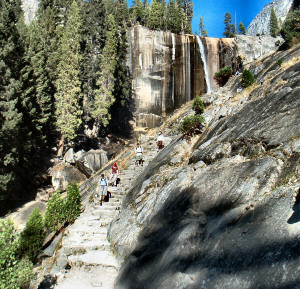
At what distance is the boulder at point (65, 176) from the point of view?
1102 inches

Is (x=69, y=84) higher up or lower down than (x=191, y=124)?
higher up

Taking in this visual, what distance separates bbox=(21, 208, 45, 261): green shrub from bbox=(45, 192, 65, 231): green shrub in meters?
1.35

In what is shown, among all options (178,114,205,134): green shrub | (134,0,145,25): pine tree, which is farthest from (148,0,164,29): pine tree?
(178,114,205,134): green shrub

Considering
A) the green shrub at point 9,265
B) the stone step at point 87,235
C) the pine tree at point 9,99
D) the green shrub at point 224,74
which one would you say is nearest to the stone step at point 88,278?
the green shrub at point 9,265

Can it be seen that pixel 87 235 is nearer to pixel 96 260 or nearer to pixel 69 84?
pixel 96 260

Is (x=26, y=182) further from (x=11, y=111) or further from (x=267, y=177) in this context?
(x=267, y=177)

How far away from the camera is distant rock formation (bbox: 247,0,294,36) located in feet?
393

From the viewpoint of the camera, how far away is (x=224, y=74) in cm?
3484

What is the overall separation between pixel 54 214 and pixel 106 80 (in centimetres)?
2565

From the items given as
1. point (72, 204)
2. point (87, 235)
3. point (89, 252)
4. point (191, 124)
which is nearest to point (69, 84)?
point (191, 124)

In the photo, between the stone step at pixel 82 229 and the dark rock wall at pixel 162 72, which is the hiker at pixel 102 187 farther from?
the dark rock wall at pixel 162 72

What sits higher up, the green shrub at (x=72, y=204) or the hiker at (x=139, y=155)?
the hiker at (x=139, y=155)

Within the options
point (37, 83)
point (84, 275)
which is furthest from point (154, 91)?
point (84, 275)

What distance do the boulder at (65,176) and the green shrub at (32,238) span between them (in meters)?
16.8
